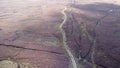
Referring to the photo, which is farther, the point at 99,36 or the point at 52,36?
the point at 99,36

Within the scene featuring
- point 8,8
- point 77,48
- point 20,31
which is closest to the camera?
point 77,48

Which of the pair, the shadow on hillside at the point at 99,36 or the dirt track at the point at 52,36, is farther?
the shadow on hillside at the point at 99,36

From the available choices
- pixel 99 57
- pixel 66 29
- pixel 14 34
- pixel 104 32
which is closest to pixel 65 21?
pixel 66 29

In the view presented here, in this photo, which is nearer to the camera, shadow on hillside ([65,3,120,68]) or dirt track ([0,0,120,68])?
dirt track ([0,0,120,68])

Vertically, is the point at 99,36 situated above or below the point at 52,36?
below

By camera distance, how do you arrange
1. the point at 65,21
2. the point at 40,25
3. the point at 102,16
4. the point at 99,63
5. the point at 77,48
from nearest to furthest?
the point at 99,63 < the point at 77,48 < the point at 40,25 < the point at 65,21 < the point at 102,16

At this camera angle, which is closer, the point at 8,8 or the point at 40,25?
the point at 40,25

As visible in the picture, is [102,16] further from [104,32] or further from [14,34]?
[14,34]
